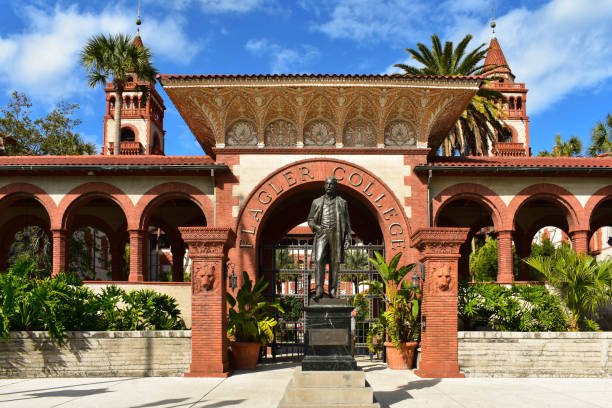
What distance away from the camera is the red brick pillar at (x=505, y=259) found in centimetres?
1753

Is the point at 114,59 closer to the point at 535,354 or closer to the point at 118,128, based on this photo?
the point at 118,128

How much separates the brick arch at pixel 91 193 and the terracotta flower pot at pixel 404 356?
362 inches

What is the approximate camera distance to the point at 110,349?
42.3 feet

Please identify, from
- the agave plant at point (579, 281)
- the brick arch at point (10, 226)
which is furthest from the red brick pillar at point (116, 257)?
the agave plant at point (579, 281)

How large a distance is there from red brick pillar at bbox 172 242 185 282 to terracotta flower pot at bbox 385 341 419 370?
1203 cm

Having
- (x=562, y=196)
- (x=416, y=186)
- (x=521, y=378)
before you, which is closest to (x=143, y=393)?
(x=521, y=378)

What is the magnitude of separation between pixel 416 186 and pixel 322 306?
8.50 meters

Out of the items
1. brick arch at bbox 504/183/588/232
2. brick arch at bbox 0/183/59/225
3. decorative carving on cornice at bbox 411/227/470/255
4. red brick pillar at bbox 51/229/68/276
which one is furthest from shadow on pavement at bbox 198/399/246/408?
brick arch at bbox 504/183/588/232

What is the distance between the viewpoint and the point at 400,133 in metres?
18.0

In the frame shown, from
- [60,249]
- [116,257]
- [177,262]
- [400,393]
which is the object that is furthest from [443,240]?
[116,257]

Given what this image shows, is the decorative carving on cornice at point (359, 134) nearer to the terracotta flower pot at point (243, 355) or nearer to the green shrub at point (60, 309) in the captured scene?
the terracotta flower pot at point (243, 355)

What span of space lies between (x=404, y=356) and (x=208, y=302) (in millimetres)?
5154

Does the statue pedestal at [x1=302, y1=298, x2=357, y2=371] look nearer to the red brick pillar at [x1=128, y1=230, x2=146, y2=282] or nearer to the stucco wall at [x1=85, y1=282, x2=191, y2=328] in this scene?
the stucco wall at [x1=85, y1=282, x2=191, y2=328]

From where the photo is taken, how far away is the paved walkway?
9742mm
